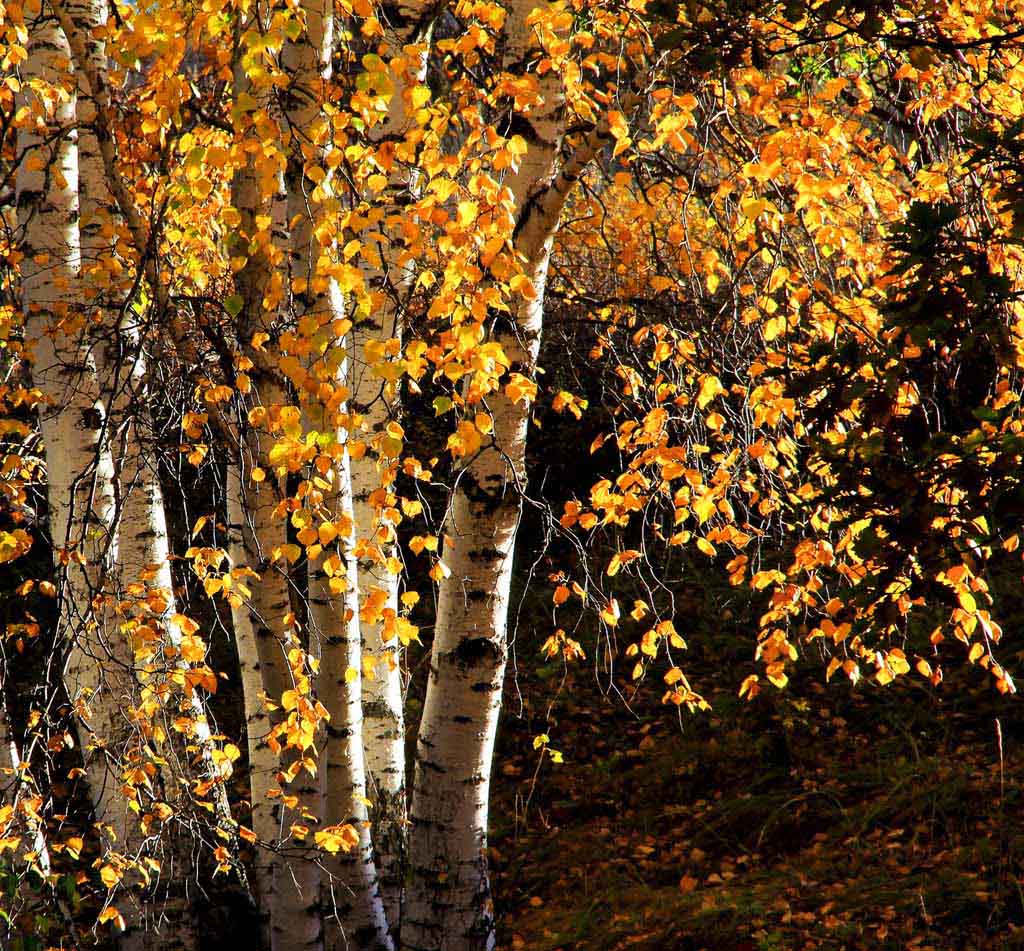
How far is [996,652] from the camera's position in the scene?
591cm

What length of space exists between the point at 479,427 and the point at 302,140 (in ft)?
3.04

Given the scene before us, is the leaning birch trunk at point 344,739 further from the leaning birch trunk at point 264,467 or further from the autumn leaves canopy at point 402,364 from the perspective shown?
the leaning birch trunk at point 264,467

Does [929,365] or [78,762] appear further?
[78,762]

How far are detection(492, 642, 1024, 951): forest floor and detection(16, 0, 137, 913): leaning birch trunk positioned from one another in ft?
5.57

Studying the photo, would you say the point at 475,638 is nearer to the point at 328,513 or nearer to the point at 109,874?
the point at 328,513

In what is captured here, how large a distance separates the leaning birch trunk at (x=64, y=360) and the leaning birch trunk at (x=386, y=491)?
948 mm

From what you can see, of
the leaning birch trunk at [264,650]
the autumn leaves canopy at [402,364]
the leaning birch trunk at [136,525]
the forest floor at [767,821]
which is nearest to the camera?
the autumn leaves canopy at [402,364]

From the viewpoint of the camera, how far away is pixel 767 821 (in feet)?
17.3

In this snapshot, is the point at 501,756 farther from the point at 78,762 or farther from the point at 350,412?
the point at 350,412

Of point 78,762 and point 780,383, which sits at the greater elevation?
point 780,383

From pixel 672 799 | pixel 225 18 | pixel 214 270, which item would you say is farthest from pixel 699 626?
pixel 225 18

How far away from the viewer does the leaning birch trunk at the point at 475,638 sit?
317cm

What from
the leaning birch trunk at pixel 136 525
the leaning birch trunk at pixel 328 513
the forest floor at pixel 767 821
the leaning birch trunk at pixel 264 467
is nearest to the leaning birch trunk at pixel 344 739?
the leaning birch trunk at pixel 328 513

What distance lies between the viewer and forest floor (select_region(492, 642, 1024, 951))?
4117 mm
